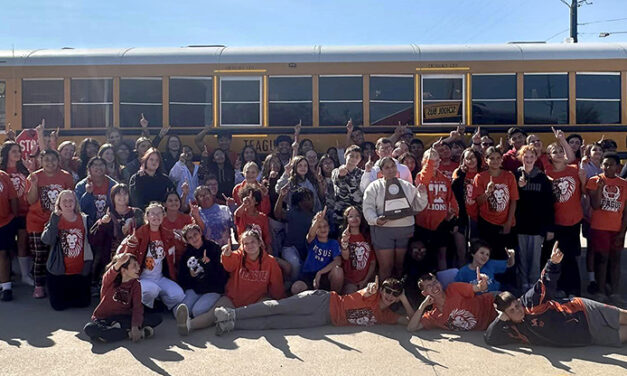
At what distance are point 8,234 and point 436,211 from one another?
4.25 meters

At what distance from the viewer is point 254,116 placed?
7867mm

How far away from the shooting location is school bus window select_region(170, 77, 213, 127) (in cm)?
789

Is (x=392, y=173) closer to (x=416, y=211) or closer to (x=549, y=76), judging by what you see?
(x=416, y=211)

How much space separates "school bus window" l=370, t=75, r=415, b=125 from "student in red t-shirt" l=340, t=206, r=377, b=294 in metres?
3.15

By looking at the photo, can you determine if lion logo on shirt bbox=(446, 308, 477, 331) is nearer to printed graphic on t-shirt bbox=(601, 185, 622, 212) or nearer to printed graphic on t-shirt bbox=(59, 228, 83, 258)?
printed graphic on t-shirt bbox=(601, 185, 622, 212)

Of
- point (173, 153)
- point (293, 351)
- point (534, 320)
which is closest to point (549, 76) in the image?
point (534, 320)

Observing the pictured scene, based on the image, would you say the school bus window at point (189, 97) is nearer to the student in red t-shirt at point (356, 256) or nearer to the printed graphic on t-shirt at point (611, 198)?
the student in red t-shirt at point (356, 256)

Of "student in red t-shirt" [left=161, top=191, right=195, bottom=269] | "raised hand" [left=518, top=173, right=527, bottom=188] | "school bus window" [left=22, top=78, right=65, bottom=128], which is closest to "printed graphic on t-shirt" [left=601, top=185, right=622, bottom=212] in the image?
"raised hand" [left=518, top=173, right=527, bottom=188]

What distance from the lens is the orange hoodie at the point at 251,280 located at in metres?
4.61

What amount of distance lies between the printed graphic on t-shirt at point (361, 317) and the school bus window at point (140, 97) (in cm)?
487

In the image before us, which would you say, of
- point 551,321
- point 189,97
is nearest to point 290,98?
point 189,97

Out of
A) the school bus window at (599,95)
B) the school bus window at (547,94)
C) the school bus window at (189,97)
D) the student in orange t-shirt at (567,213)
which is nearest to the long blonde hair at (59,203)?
the school bus window at (189,97)

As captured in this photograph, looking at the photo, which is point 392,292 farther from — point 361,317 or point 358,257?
point 358,257

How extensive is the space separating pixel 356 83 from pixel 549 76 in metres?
2.81
